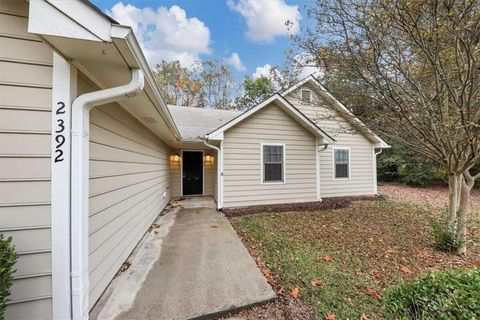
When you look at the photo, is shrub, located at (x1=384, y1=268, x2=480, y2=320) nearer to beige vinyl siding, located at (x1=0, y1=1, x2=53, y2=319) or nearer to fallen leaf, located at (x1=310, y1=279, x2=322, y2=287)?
fallen leaf, located at (x1=310, y1=279, x2=322, y2=287)

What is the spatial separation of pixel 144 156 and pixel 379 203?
8.78m

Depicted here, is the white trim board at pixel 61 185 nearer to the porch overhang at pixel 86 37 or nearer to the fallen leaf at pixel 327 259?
the porch overhang at pixel 86 37

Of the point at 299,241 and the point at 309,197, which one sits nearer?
the point at 299,241

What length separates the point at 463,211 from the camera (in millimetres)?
4199

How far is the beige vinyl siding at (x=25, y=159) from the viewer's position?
1771mm

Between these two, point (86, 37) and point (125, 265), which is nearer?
point (86, 37)

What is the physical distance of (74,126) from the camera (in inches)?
75.5

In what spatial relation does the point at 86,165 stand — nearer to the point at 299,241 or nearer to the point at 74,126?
the point at 74,126

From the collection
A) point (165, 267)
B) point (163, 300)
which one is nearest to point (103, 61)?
point (163, 300)

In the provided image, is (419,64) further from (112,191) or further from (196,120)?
(196,120)

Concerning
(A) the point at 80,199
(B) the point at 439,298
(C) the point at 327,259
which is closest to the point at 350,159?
(C) the point at 327,259

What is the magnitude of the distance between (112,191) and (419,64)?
5.99 meters

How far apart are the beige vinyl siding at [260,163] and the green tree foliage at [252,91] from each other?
1422 cm

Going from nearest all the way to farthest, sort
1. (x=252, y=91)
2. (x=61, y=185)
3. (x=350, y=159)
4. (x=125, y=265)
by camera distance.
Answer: (x=61, y=185) < (x=125, y=265) < (x=350, y=159) < (x=252, y=91)
